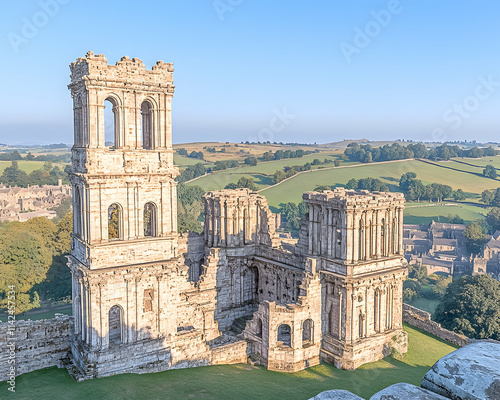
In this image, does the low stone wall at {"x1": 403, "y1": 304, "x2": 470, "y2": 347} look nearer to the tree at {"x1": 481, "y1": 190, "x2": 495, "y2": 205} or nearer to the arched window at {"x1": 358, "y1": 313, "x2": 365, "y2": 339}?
the arched window at {"x1": 358, "y1": 313, "x2": 365, "y2": 339}

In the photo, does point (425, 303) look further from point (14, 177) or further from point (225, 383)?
point (14, 177)

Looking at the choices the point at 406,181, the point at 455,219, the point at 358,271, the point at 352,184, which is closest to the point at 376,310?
the point at 358,271

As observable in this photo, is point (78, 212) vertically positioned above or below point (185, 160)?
below

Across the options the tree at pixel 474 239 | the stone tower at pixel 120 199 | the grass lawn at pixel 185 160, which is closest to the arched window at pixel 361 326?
the stone tower at pixel 120 199

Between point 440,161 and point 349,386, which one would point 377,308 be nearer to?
point 349,386

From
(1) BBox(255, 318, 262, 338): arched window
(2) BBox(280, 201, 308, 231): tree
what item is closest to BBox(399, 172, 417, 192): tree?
(2) BBox(280, 201, 308, 231): tree

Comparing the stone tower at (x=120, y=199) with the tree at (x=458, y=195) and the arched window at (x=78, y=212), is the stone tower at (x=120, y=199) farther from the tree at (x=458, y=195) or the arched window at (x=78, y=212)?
the tree at (x=458, y=195)
